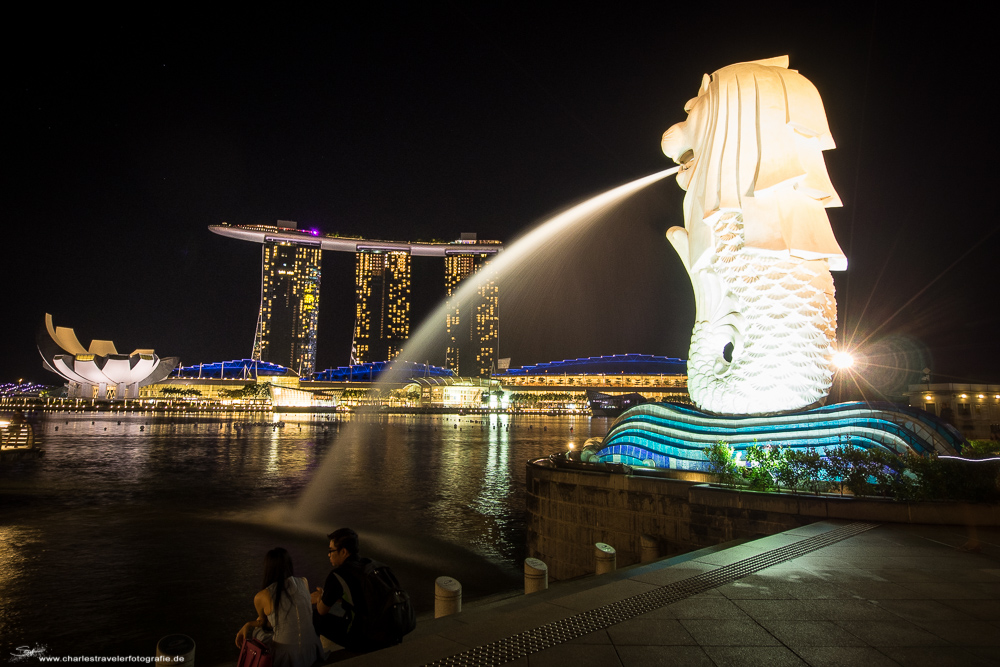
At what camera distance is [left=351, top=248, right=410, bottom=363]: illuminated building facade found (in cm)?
17712

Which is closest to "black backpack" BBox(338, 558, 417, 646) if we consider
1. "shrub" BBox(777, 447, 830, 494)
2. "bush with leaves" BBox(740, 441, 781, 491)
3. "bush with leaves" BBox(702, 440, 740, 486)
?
"bush with leaves" BBox(740, 441, 781, 491)

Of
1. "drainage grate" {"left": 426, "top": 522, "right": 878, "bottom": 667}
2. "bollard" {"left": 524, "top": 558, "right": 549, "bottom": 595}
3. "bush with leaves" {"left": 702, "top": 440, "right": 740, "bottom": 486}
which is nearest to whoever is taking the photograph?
"drainage grate" {"left": 426, "top": 522, "right": 878, "bottom": 667}

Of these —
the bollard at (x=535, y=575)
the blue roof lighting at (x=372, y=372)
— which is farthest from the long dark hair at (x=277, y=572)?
the blue roof lighting at (x=372, y=372)

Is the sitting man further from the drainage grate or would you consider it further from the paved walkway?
the drainage grate

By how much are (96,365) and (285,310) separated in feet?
178

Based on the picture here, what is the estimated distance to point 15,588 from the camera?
35.2 ft

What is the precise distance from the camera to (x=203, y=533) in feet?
50.7

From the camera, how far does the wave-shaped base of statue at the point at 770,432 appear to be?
1291cm

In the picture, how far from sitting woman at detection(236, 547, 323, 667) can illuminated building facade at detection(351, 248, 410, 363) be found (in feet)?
572

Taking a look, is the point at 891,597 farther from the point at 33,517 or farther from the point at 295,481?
the point at 295,481

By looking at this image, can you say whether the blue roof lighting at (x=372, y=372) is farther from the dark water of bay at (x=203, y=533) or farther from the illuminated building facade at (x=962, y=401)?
the dark water of bay at (x=203, y=533)

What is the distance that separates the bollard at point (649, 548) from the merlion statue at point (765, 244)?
223 inches

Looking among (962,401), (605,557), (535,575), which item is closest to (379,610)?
(535,575)

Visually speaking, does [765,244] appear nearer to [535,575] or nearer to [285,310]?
[535,575]
